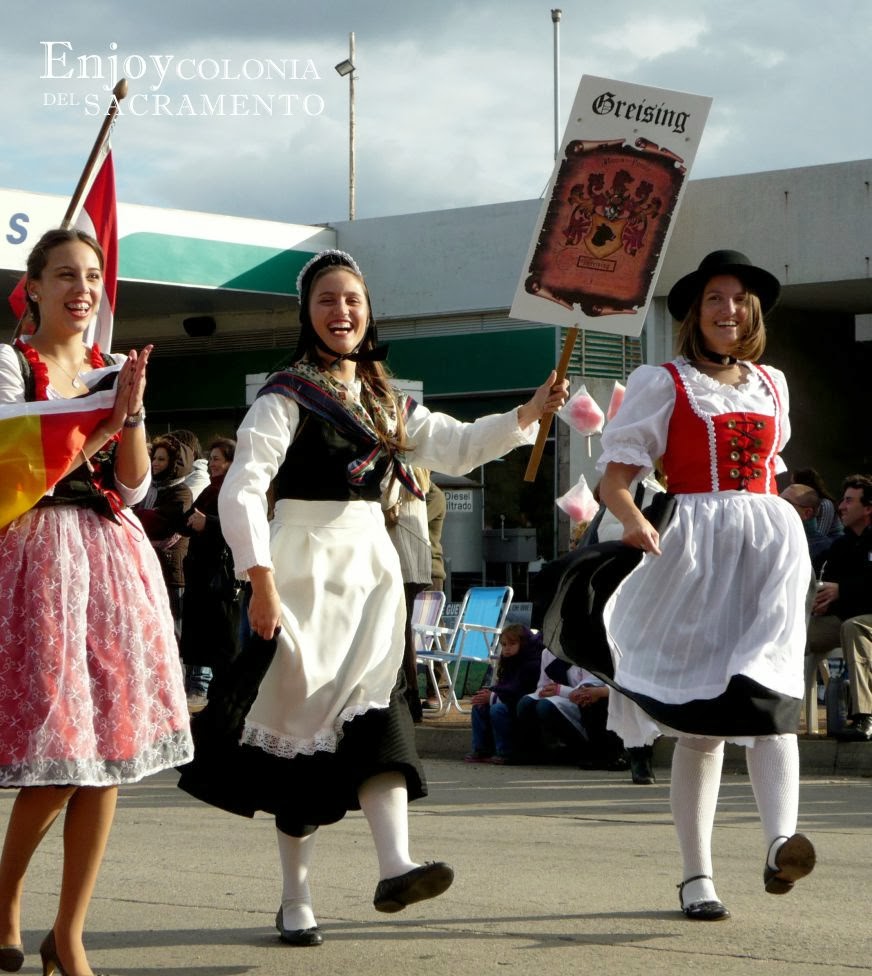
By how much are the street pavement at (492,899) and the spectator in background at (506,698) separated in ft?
6.92

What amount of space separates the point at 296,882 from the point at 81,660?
1.07 meters

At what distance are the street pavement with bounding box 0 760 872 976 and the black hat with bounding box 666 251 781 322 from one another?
1879mm

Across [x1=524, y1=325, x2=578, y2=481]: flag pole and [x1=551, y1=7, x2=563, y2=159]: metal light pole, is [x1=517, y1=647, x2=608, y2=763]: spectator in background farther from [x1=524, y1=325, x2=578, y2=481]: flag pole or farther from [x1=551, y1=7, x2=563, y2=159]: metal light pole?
[x1=551, y1=7, x2=563, y2=159]: metal light pole

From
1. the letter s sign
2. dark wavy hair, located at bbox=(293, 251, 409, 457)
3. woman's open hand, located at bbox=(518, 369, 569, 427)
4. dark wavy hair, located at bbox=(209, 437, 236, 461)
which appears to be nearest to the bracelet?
dark wavy hair, located at bbox=(293, 251, 409, 457)

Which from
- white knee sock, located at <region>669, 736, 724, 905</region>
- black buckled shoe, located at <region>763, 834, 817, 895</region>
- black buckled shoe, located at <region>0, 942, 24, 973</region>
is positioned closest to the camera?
black buckled shoe, located at <region>0, 942, 24, 973</region>

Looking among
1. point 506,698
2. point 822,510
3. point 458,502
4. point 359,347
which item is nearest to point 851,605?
point 822,510

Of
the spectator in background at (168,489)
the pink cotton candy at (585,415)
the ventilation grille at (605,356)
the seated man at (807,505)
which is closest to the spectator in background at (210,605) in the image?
the pink cotton candy at (585,415)

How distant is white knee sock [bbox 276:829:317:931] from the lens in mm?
4809

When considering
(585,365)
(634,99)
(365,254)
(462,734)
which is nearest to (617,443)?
(634,99)

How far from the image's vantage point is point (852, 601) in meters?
9.94

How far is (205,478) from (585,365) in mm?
10166

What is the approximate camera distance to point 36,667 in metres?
4.16

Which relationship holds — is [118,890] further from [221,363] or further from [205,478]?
[221,363]

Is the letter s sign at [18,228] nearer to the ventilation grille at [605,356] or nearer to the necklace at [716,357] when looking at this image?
the ventilation grille at [605,356]
